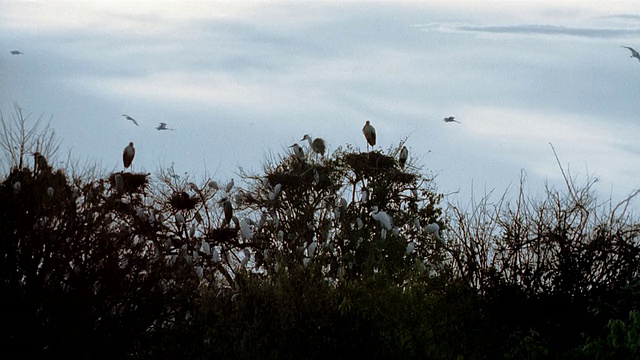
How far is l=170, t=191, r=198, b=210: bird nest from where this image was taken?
14773 millimetres

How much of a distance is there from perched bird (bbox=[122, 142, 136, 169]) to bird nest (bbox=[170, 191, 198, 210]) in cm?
104

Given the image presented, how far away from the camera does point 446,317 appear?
32.7 ft

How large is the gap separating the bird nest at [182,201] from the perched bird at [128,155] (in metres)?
1.04

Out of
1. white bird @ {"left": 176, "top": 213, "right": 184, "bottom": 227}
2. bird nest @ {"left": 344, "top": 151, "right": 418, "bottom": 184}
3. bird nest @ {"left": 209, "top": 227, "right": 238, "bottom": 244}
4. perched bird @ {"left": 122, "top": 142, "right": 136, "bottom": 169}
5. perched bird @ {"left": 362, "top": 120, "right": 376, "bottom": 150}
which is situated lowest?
bird nest @ {"left": 209, "top": 227, "right": 238, "bottom": 244}

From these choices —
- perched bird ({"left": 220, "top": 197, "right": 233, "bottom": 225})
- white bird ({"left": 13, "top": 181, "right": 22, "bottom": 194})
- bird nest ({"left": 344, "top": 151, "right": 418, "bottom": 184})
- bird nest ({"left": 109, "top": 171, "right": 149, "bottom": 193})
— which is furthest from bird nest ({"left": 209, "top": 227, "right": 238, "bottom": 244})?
white bird ({"left": 13, "top": 181, "right": 22, "bottom": 194})

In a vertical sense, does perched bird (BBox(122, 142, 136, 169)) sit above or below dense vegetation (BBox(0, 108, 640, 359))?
above

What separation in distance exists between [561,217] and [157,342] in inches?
267

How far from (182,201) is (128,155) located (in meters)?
1.28

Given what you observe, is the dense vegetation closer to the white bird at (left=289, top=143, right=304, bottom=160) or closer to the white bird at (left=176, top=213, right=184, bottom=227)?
the white bird at (left=176, top=213, right=184, bottom=227)

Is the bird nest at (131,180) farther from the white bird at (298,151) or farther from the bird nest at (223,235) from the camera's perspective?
the white bird at (298,151)

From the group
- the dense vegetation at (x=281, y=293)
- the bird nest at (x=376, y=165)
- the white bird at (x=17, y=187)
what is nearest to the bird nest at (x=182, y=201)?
the dense vegetation at (x=281, y=293)

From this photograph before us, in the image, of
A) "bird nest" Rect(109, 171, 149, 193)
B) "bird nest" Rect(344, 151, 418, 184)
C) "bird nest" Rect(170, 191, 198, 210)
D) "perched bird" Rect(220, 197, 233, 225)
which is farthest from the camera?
"bird nest" Rect(344, 151, 418, 184)

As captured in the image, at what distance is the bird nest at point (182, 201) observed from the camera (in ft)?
48.5

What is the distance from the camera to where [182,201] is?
1479cm
